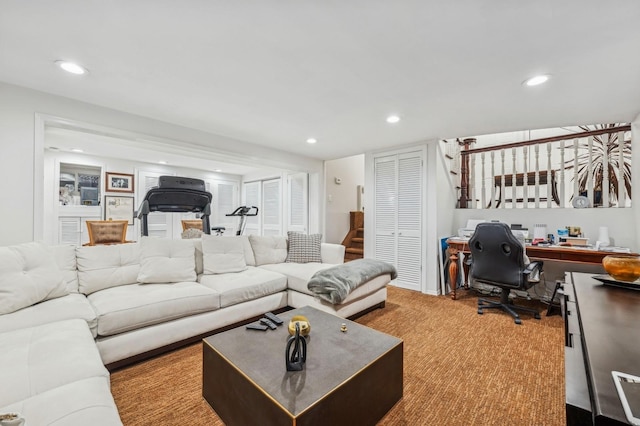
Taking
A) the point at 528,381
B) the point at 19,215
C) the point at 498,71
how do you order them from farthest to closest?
the point at 19,215 → the point at 498,71 → the point at 528,381

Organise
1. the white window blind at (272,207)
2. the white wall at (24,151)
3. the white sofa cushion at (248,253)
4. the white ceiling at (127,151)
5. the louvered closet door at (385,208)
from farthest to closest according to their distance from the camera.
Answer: the white window blind at (272,207) → the louvered closet door at (385,208) → the white ceiling at (127,151) → the white sofa cushion at (248,253) → the white wall at (24,151)

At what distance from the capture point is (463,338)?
250cm

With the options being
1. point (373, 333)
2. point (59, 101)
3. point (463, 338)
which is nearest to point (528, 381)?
point (463, 338)

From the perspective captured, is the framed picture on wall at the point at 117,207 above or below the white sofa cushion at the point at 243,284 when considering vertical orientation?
above

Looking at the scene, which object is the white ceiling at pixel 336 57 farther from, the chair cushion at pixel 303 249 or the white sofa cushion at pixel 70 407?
the white sofa cushion at pixel 70 407

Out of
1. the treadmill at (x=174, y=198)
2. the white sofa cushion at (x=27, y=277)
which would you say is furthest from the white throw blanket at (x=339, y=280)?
the white sofa cushion at (x=27, y=277)

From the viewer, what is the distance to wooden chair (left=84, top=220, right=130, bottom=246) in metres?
3.76

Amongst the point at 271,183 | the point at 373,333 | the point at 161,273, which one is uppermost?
the point at 271,183

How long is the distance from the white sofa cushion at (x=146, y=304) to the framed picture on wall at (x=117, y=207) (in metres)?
3.92

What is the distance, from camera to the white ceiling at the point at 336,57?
1.48 meters

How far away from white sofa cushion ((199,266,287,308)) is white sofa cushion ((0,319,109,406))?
1.05 metres

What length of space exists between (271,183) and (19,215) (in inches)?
182

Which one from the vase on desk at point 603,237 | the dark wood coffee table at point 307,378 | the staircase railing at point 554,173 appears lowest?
the dark wood coffee table at point 307,378

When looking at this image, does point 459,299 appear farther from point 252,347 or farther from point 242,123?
point 242,123
